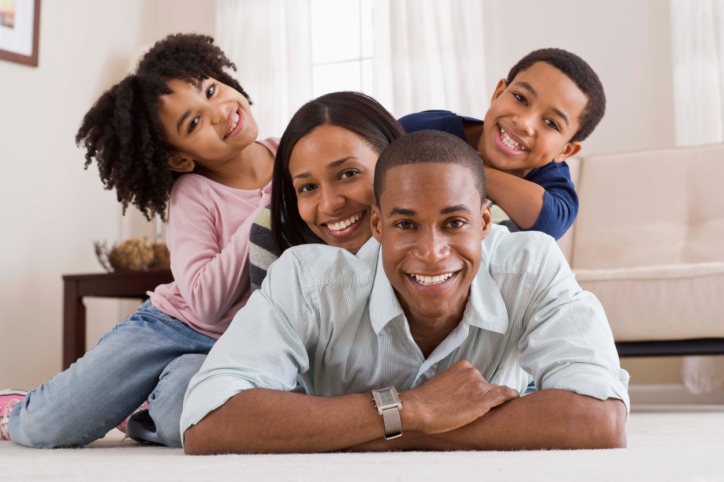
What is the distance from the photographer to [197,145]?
2047 mm

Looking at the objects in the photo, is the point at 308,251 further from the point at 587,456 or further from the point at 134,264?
the point at 134,264

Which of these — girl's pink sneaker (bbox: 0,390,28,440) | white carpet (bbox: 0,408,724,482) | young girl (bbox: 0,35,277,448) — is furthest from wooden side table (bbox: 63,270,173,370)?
white carpet (bbox: 0,408,724,482)

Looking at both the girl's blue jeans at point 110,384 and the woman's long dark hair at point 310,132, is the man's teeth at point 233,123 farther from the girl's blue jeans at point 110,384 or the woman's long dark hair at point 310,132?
the girl's blue jeans at point 110,384

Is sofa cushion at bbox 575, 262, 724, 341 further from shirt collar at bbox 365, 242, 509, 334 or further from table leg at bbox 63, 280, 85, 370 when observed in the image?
table leg at bbox 63, 280, 85, 370

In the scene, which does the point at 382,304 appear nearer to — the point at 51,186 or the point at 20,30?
the point at 51,186

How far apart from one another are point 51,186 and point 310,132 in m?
2.97

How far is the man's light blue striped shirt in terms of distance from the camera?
4.58 feet

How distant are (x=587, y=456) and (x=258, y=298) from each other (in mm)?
613

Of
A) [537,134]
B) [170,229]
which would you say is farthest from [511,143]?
[170,229]

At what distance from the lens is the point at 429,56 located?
13.5 ft

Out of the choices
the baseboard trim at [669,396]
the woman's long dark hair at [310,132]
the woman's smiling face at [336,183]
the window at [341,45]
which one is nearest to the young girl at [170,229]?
the woman's long dark hair at [310,132]

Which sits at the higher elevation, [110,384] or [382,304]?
[382,304]

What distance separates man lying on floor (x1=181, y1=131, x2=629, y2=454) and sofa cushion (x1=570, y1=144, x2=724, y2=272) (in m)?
2.04

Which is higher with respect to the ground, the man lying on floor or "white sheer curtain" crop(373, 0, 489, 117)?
"white sheer curtain" crop(373, 0, 489, 117)
